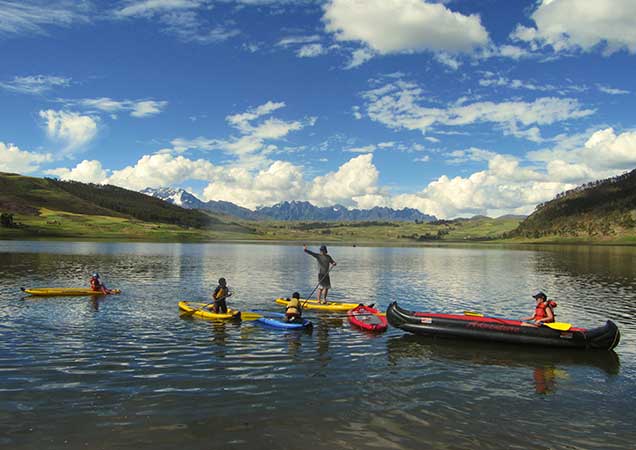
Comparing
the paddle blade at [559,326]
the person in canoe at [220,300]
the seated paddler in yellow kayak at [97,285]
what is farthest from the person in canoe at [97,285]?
the paddle blade at [559,326]

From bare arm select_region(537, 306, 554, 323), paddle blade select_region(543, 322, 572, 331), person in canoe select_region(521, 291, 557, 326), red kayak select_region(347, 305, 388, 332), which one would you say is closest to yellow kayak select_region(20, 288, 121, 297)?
red kayak select_region(347, 305, 388, 332)

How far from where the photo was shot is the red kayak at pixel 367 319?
28.3 meters

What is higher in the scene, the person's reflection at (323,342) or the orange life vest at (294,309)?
the orange life vest at (294,309)

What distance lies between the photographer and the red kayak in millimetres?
28266

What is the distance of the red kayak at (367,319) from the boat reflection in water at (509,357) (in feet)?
6.54

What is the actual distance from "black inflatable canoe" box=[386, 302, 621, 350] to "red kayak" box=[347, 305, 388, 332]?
111 cm

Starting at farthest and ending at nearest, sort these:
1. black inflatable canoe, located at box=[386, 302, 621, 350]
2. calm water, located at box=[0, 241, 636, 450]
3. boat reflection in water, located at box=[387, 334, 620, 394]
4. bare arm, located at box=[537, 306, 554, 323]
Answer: bare arm, located at box=[537, 306, 554, 323] → black inflatable canoe, located at box=[386, 302, 621, 350] → boat reflection in water, located at box=[387, 334, 620, 394] → calm water, located at box=[0, 241, 636, 450]

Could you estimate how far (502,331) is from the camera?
24906 millimetres

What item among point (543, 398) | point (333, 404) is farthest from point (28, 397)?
point (543, 398)

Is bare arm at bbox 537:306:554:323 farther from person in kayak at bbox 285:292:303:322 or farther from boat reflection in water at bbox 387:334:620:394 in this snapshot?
person in kayak at bbox 285:292:303:322

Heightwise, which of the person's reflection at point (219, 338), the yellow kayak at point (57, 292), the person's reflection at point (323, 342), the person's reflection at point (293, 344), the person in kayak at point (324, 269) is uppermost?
the person in kayak at point (324, 269)

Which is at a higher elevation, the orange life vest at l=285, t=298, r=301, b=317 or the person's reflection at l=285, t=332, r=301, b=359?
the orange life vest at l=285, t=298, r=301, b=317

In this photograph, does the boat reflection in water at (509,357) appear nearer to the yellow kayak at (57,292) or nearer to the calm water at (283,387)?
the calm water at (283,387)

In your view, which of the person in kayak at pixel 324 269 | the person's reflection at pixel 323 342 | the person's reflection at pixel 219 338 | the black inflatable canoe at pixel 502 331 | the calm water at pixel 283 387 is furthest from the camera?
the person in kayak at pixel 324 269
